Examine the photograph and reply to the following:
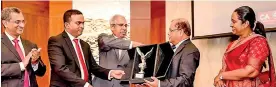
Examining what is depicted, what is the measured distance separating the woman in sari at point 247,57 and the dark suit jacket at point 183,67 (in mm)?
181

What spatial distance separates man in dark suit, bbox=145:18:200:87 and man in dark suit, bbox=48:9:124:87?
1.67 ft

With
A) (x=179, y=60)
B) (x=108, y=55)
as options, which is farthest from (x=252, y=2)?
(x=108, y=55)

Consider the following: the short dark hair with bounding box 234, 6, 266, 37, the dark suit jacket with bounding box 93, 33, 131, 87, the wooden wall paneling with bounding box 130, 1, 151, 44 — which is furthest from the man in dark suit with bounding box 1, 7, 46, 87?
the short dark hair with bounding box 234, 6, 266, 37

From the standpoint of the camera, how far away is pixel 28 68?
262cm

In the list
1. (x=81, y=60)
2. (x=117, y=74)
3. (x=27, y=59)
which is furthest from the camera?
(x=117, y=74)

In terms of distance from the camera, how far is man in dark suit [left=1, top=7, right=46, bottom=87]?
2479mm

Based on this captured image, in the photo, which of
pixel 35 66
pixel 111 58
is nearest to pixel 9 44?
pixel 35 66

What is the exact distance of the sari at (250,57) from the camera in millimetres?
2143

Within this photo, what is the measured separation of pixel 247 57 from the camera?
7.16ft

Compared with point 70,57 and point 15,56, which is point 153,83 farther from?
point 15,56

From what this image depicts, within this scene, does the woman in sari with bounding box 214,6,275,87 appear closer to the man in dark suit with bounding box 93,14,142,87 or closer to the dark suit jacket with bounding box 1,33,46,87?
the man in dark suit with bounding box 93,14,142,87

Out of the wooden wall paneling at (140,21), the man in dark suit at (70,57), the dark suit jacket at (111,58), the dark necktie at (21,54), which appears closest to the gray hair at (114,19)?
the dark suit jacket at (111,58)

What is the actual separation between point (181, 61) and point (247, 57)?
0.42m

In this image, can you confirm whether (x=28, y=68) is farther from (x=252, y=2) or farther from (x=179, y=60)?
(x=252, y=2)
